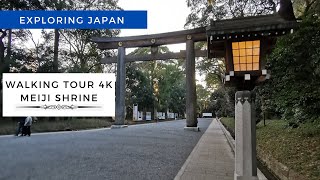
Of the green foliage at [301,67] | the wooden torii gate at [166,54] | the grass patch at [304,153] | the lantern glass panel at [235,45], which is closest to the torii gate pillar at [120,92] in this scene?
the wooden torii gate at [166,54]

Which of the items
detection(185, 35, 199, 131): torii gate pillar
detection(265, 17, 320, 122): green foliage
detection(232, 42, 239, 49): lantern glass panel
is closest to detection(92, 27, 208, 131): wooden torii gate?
detection(185, 35, 199, 131): torii gate pillar

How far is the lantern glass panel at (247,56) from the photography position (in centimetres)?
574

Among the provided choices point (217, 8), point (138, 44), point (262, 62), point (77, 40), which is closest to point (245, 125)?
point (262, 62)

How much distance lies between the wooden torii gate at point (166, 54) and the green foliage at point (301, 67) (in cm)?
1074

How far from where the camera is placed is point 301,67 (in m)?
8.11

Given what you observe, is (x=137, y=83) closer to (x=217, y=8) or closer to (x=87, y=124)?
(x=87, y=124)

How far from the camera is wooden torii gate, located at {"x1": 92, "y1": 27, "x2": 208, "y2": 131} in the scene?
793 inches

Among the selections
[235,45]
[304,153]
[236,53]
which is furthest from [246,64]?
[304,153]

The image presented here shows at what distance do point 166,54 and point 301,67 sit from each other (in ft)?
48.6

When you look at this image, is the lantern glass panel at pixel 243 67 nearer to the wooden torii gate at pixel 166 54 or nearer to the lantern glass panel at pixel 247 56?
the lantern glass panel at pixel 247 56

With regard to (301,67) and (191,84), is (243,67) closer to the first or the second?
(301,67)

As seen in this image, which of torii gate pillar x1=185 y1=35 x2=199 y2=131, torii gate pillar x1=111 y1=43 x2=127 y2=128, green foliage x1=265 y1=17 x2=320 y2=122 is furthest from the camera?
torii gate pillar x1=111 y1=43 x2=127 y2=128

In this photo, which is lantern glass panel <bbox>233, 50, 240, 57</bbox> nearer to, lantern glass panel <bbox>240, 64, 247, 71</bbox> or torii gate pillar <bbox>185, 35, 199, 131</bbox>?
lantern glass panel <bbox>240, 64, 247, 71</bbox>

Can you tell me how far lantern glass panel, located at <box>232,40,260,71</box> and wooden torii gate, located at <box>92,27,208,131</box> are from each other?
14.2 meters
